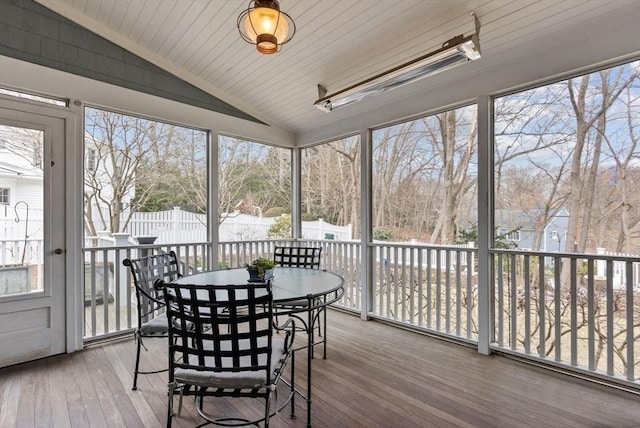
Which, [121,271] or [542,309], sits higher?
Result: [121,271]

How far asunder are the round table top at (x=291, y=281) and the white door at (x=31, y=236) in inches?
59.4

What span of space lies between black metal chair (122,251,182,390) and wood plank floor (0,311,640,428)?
0.36 meters

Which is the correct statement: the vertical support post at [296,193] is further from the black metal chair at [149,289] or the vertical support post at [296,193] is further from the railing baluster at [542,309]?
the railing baluster at [542,309]

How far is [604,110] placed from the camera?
2.61m

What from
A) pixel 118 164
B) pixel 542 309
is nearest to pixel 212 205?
pixel 118 164

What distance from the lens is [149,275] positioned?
8.75 ft

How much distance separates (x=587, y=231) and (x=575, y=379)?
120cm

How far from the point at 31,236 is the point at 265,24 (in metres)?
2.91

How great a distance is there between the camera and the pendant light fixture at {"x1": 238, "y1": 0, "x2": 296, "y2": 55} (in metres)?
1.95

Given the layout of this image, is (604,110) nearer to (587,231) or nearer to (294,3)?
(587,231)

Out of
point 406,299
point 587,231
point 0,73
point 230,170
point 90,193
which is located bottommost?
point 406,299

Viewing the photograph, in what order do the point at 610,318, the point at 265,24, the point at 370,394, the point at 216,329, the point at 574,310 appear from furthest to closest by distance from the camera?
the point at 574,310
the point at 610,318
the point at 370,394
the point at 265,24
the point at 216,329

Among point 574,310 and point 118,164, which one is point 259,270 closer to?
point 118,164

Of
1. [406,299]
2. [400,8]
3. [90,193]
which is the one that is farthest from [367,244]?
[90,193]
